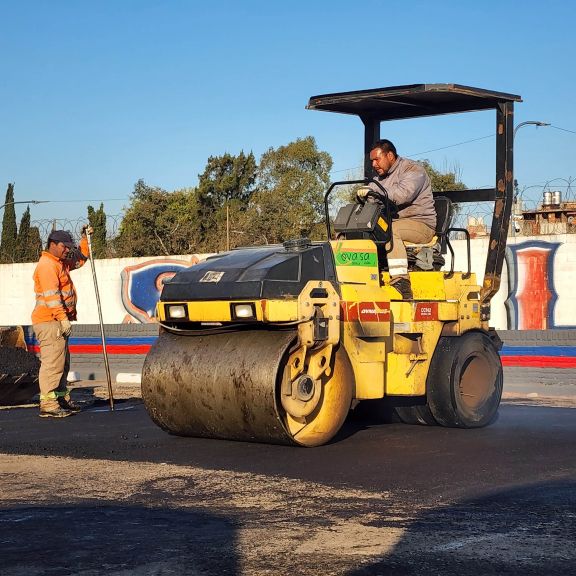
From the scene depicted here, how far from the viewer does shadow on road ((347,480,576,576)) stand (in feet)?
15.2

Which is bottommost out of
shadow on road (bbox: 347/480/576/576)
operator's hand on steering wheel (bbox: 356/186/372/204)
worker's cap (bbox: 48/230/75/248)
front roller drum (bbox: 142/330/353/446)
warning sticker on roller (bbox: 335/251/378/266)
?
shadow on road (bbox: 347/480/576/576)

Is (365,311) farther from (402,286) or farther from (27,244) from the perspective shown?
(27,244)

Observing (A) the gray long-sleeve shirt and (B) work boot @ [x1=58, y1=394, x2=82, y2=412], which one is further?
A: (B) work boot @ [x1=58, y1=394, x2=82, y2=412]

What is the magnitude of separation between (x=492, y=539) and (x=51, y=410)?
6.56 metres

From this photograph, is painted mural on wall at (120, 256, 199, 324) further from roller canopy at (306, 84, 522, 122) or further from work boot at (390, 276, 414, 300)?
work boot at (390, 276, 414, 300)

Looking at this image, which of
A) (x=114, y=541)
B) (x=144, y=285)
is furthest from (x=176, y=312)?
(x=144, y=285)

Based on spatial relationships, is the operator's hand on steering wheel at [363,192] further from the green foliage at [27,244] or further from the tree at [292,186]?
the tree at [292,186]

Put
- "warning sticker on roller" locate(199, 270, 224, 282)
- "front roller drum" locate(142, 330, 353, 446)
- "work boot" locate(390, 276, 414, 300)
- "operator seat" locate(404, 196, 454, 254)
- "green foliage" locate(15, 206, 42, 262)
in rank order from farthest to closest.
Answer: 1. "green foliage" locate(15, 206, 42, 262)
2. "operator seat" locate(404, 196, 454, 254)
3. "work boot" locate(390, 276, 414, 300)
4. "warning sticker on roller" locate(199, 270, 224, 282)
5. "front roller drum" locate(142, 330, 353, 446)

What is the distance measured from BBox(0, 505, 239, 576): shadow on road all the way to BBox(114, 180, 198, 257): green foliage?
29.2 meters

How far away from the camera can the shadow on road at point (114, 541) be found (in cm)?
470

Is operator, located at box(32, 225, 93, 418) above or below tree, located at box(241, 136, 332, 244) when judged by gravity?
below

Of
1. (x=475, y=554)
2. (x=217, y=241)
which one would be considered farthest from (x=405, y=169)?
(x=217, y=241)

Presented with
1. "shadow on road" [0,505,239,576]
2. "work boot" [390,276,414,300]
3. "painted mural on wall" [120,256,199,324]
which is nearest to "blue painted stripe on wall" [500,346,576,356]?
"work boot" [390,276,414,300]

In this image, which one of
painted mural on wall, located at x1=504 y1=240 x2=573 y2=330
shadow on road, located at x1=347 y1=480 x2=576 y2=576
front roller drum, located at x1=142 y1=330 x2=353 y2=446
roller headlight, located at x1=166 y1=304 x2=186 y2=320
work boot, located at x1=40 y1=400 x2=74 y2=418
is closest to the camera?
shadow on road, located at x1=347 y1=480 x2=576 y2=576
